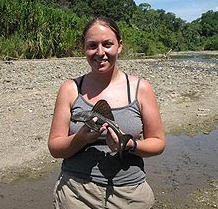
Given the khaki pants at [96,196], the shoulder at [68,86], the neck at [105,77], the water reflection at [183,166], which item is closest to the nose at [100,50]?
the neck at [105,77]

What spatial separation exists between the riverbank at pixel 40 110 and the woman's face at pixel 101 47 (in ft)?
15.0

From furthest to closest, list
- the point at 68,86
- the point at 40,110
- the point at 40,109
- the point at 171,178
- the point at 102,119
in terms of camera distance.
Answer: the point at 40,109 → the point at 40,110 → the point at 171,178 → the point at 68,86 → the point at 102,119

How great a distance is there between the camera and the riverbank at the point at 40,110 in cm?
764

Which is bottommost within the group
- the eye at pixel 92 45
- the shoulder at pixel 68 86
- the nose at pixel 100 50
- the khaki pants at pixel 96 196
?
the khaki pants at pixel 96 196

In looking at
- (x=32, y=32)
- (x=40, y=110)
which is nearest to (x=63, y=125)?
(x=40, y=110)

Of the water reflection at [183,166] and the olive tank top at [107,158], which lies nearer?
the olive tank top at [107,158]

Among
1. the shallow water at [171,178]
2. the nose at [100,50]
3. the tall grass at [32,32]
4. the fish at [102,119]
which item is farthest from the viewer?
the tall grass at [32,32]

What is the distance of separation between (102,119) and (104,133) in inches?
6.8

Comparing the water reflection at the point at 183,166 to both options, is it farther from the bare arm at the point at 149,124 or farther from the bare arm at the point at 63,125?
the bare arm at the point at 63,125

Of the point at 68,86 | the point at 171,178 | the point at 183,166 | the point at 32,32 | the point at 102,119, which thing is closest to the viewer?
Answer: the point at 102,119

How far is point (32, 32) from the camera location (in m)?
29.2

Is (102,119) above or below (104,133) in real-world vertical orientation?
above

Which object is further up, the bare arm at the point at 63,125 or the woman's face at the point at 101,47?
the woman's face at the point at 101,47

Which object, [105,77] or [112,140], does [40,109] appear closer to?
[105,77]
